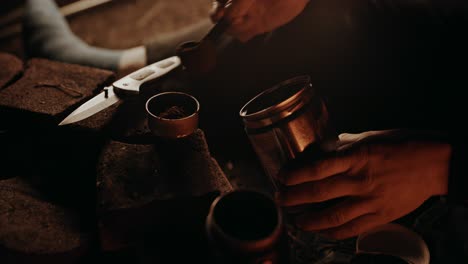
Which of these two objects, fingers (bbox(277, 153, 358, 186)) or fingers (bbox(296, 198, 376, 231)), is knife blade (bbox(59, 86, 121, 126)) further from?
fingers (bbox(296, 198, 376, 231))

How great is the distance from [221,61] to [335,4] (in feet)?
3.67

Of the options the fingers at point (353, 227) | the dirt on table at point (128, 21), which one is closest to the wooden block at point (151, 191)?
the fingers at point (353, 227)

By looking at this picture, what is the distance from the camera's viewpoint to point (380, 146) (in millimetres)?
1750

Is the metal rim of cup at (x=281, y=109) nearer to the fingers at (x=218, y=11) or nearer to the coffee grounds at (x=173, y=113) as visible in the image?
the coffee grounds at (x=173, y=113)

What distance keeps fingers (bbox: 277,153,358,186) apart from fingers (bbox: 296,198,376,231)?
0.18m

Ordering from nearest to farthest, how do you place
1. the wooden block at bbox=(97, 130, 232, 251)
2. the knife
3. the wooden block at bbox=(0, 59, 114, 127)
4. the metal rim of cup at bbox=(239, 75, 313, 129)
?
1. the metal rim of cup at bbox=(239, 75, 313, 129)
2. the wooden block at bbox=(97, 130, 232, 251)
3. the knife
4. the wooden block at bbox=(0, 59, 114, 127)

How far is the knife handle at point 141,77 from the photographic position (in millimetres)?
2338

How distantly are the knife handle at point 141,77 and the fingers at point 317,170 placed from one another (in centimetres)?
110

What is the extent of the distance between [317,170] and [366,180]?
258mm

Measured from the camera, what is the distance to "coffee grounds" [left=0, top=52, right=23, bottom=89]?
2.79 m

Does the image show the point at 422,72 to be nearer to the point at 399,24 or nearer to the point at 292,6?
the point at 399,24

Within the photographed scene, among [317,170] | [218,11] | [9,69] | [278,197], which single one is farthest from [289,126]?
[9,69]

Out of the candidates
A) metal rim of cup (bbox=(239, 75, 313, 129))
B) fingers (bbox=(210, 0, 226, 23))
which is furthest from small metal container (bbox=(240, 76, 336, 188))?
fingers (bbox=(210, 0, 226, 23))

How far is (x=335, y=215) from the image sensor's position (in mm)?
1758
